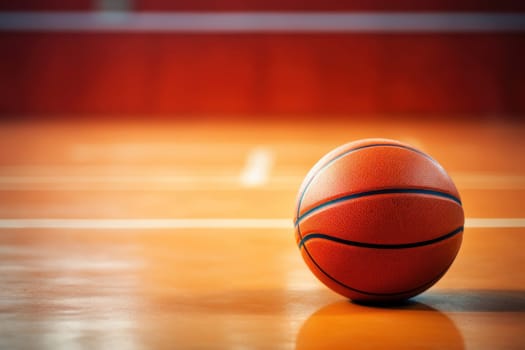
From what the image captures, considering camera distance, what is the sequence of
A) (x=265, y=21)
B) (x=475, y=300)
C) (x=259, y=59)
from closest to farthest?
(x=475, y=300) → (x=265, y=21) → (x=259, y=59)

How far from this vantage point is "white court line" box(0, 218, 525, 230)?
5.14 meters

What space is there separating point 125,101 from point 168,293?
10767mm

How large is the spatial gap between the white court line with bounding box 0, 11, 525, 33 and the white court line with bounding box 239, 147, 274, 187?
4631mm

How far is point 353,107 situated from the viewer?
1398cm

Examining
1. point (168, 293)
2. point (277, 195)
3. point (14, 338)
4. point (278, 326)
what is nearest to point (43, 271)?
point (168, 293)

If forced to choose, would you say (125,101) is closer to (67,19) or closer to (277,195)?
(67,19)

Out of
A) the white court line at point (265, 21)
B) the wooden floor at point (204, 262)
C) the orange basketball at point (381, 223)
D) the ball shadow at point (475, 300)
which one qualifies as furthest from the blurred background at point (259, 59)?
the orange basketball at point (381, 223)

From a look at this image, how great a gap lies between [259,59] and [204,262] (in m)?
10.1

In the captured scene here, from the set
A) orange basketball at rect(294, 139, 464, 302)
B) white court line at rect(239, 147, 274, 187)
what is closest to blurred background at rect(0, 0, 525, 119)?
white court line at rect(239, 147, 274, 187)

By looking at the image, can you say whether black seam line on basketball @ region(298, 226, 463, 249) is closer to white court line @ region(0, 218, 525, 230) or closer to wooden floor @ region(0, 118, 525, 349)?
wooden floor @ region(0, 118, 525, 349)

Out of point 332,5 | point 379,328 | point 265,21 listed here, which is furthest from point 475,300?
point 265,21

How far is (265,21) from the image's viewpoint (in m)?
13.9

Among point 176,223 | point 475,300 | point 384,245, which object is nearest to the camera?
point 384,245

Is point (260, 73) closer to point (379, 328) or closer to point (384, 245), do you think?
point (384, 245)
